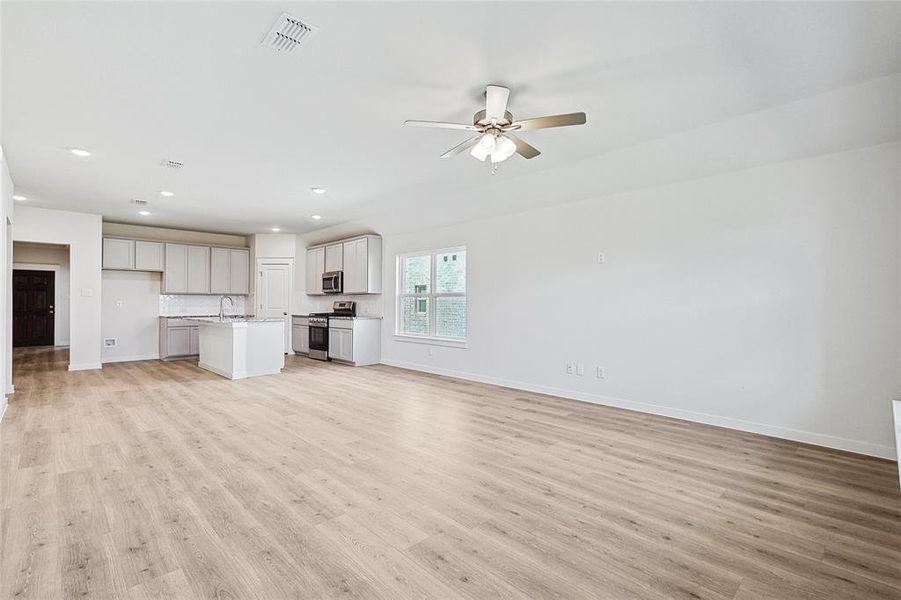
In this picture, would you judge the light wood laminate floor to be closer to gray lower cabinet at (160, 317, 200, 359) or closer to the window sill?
the window sill

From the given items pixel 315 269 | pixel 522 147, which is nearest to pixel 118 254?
pixel 315 269

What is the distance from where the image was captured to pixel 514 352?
19.5 feet

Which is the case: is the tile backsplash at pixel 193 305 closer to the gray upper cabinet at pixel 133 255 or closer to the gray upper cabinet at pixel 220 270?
the gray upper cabinet at pixel 220 270

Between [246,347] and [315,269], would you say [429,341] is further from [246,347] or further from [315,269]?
[315,269]

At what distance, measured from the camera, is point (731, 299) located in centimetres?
409

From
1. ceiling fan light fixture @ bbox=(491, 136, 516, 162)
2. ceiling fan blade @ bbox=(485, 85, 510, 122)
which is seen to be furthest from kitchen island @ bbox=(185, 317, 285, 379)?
ceiling fan blade @ bbox=(485, 85, 510, 122)

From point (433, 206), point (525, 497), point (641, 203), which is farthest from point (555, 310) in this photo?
point (525, 497)

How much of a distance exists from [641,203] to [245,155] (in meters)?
4.19

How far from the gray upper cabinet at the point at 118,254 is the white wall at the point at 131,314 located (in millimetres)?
364

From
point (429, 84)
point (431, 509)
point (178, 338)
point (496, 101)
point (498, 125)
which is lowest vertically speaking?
point (431, 509)

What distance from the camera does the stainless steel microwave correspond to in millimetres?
8544

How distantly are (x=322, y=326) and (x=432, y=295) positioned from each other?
8.76ft

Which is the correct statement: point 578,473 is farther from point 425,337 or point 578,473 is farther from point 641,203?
point 425,337

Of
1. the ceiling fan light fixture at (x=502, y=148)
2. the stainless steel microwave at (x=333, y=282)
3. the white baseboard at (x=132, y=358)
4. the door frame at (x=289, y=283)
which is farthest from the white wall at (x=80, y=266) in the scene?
the ceiling fan light fixture at (x=502, y=148)
